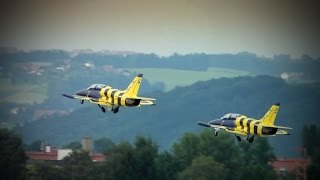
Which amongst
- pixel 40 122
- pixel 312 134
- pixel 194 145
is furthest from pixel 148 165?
pixel 40 122

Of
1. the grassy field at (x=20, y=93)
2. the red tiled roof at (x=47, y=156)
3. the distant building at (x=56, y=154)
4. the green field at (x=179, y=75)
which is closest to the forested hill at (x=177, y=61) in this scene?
the green field at (x=179, y=75)

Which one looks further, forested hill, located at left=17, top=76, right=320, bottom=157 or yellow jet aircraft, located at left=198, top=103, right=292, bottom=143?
forested hill, located at left=17, top=76, right=320, bottom=157

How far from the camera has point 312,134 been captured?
72.4 metres

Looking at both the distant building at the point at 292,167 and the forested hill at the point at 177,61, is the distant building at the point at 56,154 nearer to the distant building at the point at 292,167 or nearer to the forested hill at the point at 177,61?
the distant building at the point at 292,167

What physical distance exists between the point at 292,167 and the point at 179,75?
2396cm

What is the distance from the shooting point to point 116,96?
53.2m

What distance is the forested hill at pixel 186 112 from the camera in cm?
8169

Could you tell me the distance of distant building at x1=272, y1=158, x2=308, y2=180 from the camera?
217 ft

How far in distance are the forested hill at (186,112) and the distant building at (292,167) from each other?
786 centimetres

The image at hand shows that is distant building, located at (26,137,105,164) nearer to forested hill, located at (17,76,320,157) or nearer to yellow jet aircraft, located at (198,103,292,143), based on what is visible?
forested hill, located at (17,76,320,157)

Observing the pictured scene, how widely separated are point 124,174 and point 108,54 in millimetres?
28947

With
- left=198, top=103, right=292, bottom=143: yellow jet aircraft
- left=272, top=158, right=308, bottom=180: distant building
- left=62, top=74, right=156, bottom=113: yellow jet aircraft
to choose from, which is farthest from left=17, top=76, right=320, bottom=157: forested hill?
left=62, top=74, right=156, bottom=113: yellow jet aircraft

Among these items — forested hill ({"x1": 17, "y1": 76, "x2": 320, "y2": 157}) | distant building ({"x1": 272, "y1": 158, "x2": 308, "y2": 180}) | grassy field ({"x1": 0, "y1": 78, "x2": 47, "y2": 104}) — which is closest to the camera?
distant building ({"x1": 272, "y1": 158, "x2": 308, "y2": 180})

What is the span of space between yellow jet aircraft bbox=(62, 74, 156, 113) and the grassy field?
2460cm
